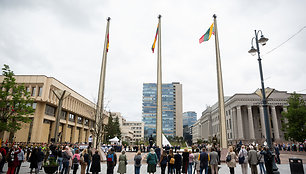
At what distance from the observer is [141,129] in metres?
139

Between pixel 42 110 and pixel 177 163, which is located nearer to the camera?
pixel 177 163

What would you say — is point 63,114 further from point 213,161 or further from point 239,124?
point 239,124

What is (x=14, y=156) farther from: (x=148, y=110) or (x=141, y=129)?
(x=148, y=110)

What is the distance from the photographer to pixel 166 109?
155125 mm

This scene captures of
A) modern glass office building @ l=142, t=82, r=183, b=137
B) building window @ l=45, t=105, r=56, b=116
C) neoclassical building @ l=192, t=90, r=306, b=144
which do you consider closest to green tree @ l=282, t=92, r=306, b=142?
neoclassical building @ l=192, t=90, r=306, b=144

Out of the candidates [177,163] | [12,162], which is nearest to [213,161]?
[177,163]

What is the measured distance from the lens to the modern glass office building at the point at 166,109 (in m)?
152

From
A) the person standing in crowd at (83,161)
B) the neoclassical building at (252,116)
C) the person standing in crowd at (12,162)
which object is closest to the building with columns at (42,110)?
the person standing in crowd at (83,161)

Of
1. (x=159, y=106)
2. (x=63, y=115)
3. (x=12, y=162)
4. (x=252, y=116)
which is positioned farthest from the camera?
(x=252, y=116)

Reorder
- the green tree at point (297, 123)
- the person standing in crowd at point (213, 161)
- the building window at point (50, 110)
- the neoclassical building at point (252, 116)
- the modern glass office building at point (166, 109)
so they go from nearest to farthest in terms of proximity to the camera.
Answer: the person standing in crowd at point (213, 161)
the green tree at point (297, 123)
the building window at point (50, 110)
the neoclassical building at point (252, 116)
the modern glass office building at point (166, 109)

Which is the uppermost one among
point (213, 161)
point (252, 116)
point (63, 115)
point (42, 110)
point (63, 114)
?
point (252, 116)

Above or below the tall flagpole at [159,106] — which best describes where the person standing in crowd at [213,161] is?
below

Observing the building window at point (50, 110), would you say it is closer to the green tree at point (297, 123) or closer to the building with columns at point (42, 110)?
the building with columns at point (42, 110)

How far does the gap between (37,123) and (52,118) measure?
468cm
